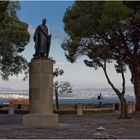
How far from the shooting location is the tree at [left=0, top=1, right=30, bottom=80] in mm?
36438

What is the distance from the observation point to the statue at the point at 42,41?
23.9 meters

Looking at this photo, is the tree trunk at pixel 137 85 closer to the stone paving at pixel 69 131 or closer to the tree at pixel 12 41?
the stone paving at pixel 69 131

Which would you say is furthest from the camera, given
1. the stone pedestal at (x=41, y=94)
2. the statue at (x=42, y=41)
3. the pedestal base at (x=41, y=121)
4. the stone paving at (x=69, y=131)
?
the statue at (x=42, y=41)

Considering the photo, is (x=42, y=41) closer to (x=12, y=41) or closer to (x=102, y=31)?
(x=102, y=31)

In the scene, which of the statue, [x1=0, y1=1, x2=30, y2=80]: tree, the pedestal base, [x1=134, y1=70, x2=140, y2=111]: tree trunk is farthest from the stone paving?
[x1=0, y1=1, x2=30, y2=80]: tree

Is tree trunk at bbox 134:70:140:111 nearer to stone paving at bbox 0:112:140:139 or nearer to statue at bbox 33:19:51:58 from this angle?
stone paving at bbox 0:112:140:139

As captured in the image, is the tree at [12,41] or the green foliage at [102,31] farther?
the tree at [12,41]

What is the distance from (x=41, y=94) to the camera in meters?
23.4

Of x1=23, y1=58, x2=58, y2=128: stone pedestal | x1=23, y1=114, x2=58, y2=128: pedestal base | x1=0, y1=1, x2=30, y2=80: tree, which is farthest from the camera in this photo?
x1=0, y1=1, x2=30, y2=80: tree

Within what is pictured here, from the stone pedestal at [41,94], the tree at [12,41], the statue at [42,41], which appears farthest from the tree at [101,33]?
the stone pedestal at [41,94]

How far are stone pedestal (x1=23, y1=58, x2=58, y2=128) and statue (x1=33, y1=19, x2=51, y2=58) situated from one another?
559 mm

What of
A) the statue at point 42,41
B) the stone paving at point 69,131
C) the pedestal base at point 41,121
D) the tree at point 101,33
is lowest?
the stone paving at point 69,131

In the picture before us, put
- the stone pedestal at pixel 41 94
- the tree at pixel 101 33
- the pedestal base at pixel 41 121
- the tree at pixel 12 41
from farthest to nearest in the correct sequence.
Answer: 1. the tree at pixel 12 41
2. the tree at pixel 101 33
3. the stone pedestal at pixel 41 94
4. the pedestal base at pixel 41 121

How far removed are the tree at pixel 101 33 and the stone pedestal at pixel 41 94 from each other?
30.5 ft
